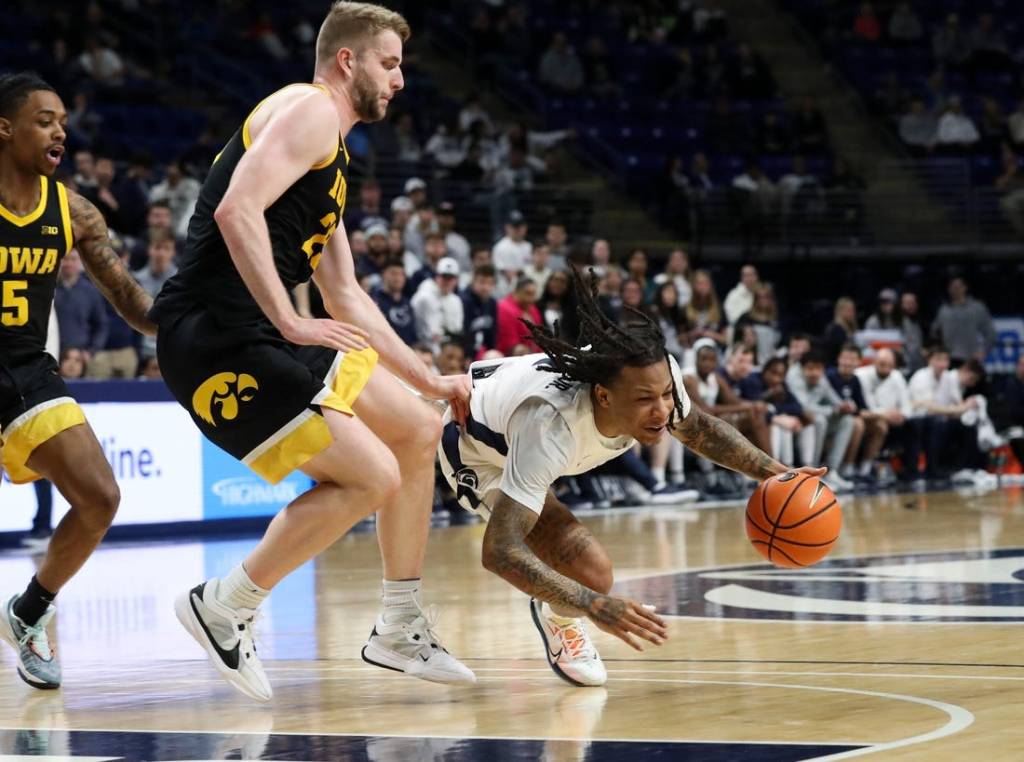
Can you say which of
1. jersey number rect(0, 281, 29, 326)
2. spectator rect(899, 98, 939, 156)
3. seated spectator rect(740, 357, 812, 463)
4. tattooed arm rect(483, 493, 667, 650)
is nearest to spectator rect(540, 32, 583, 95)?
spectator rect(899, 98, 939, 156)

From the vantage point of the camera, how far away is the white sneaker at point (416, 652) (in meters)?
5.28

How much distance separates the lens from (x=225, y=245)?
5043mm

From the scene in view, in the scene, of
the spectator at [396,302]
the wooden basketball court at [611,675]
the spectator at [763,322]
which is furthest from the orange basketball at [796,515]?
the spectator at [763,322]

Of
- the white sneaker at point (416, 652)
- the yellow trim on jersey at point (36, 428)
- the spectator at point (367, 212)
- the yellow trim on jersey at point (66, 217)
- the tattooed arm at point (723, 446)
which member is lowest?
the white sneaker at point (416, 652)

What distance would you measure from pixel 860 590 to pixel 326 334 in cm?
379

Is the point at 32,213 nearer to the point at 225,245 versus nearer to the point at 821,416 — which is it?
the point at 225,245

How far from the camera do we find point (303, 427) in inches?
195

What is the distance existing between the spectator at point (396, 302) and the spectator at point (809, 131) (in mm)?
9621

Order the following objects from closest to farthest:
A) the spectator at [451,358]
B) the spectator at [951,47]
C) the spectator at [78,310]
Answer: the spectator at [78,310], the spectator at [451,358], the spectator at [951,47]

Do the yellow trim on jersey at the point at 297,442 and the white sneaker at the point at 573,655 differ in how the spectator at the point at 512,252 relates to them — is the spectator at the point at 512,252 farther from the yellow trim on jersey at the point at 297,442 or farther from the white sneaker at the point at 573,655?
the yellow trim on jersey at the point at 297,442

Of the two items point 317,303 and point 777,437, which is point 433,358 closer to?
point 317,303

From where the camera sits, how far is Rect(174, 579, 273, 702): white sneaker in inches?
198

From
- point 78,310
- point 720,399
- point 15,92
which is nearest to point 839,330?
point 720,399

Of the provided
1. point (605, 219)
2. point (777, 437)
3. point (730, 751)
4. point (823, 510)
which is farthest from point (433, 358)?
point (730, 751)
